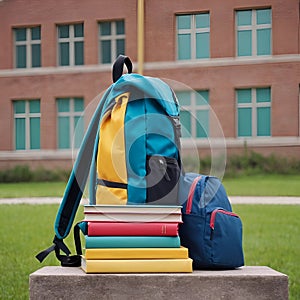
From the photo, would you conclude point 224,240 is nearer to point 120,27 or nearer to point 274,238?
point 274,238

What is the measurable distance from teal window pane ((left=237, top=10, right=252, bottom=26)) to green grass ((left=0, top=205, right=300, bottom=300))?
3.07 ft

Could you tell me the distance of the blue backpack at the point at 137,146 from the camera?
4.86 ft

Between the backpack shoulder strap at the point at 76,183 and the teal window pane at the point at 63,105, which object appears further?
the teal window pane at the point at 63,105

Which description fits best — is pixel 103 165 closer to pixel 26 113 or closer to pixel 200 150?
pixel 200 150

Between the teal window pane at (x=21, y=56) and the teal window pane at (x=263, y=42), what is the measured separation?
1.17m

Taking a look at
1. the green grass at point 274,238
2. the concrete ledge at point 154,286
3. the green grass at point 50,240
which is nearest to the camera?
the concrete ledge at point 154,286

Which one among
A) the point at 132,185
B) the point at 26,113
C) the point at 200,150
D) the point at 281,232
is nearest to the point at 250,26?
the point at 281,232

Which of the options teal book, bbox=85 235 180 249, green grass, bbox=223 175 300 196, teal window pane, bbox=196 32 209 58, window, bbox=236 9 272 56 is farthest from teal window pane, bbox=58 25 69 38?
teal book, bbox=85 235 180 249

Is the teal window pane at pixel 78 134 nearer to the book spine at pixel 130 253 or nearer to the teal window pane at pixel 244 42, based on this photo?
the book spine at pixel 130 253

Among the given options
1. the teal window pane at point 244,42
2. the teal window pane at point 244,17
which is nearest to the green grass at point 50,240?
the teal window pane at point 244,42

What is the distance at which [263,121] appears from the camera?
3.46 metres

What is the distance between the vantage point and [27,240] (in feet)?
11.2

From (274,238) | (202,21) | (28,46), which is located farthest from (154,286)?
(28,46)

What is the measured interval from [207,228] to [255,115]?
2051 millimetres
